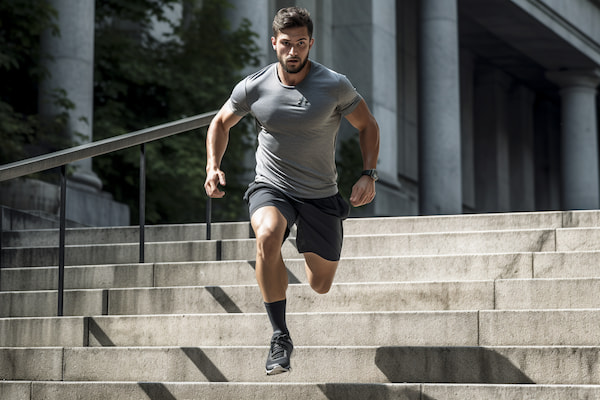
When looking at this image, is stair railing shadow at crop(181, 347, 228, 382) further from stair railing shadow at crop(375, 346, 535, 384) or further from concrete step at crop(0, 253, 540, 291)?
concrete step at crop(0, 253, 540, 291)

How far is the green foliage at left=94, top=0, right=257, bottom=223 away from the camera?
1238 cm

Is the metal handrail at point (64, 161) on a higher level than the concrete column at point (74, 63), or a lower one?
lower

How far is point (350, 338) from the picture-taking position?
6.07 meters

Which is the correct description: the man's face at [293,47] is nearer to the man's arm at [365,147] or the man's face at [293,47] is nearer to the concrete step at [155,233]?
the man's arm at [365,147]

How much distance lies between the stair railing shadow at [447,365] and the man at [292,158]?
1.81 feet

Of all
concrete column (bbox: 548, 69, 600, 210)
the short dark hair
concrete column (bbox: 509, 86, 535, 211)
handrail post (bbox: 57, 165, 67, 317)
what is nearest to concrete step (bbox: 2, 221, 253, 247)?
handrail post (bbox: 57, 165, 67, 317)

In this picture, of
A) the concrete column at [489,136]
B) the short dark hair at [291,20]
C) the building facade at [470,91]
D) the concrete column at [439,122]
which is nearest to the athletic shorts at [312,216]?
the short dark hair at [291,20]

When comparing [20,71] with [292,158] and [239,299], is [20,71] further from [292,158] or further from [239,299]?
[292,158]

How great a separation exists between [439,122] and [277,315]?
1482cm

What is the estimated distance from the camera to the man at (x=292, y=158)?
5.28 m

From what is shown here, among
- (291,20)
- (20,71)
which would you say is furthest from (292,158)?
(20,71)

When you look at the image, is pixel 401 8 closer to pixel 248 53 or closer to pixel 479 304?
pixel 248 53

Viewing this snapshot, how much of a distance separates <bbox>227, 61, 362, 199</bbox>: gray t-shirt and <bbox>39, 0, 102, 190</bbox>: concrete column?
7.02m

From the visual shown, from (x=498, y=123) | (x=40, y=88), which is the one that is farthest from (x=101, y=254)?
(x=498, y=123)
